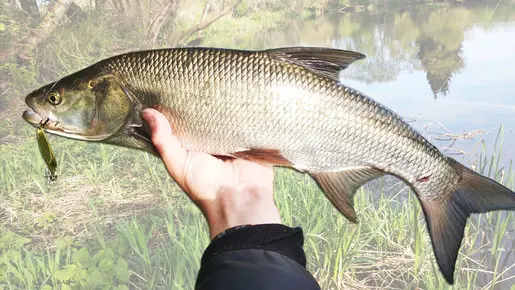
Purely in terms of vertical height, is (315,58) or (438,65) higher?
(315,58)

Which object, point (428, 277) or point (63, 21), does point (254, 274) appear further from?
point (63, 21)

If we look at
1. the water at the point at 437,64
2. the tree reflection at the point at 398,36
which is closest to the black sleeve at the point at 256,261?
the water at the point at 437,64

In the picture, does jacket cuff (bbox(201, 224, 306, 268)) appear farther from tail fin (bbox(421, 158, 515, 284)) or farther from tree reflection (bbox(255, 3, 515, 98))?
tree reflection (bbox(255, 3, 515, 98))

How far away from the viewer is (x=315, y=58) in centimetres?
93

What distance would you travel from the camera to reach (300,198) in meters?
1.75

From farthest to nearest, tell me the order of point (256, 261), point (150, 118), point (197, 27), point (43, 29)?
1. point (197, 27)
2. point (43, 29)
3. point (150, 118)
4. point (256, 261)

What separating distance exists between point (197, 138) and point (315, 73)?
0.85 feet

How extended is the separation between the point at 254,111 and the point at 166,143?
18cm

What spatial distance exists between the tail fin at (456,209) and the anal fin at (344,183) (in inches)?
5.5

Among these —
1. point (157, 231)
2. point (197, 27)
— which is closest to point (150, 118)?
point (157, 231)

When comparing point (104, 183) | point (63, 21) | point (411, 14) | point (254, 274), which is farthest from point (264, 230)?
point (411, 14)

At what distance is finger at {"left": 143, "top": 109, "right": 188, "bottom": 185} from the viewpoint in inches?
36.1

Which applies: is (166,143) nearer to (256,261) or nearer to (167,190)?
(256,261)

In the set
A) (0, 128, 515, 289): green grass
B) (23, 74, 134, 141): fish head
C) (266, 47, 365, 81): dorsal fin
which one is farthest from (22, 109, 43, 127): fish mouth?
(0, 128, 515, 289): green grass
